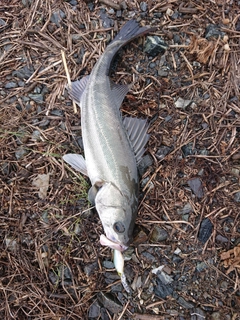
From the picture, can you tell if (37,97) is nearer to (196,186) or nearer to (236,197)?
(196,186)

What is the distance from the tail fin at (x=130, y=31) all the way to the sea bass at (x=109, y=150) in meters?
0.07

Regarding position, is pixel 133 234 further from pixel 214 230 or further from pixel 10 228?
pixel 10 228

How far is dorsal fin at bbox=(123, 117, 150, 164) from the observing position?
3.98 meters

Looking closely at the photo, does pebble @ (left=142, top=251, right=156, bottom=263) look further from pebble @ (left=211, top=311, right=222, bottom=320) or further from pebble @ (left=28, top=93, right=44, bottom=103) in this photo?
pebble @ (left=28, top=93, right=44, bottom=103)

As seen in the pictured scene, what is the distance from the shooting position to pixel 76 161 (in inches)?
→ 161

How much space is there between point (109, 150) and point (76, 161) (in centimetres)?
47

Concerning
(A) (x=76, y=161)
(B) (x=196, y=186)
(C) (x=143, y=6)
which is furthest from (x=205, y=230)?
(C) (x=143, y=6)

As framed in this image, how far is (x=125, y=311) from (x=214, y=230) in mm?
1298

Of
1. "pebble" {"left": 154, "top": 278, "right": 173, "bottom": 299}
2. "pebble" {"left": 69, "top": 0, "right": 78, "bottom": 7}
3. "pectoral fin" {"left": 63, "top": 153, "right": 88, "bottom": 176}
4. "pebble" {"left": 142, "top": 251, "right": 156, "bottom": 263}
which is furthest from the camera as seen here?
"pebble" {"left": 69, "top": 0, "right": 78, "bottom": 7}

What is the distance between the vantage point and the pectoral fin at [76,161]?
4.06 meters

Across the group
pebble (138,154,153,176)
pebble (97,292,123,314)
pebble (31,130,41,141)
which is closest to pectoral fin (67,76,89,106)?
pebble (31,130,41,141)

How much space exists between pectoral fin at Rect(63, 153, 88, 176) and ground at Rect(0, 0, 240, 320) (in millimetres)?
159

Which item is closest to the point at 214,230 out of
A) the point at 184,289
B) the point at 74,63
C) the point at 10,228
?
the point at 184,289

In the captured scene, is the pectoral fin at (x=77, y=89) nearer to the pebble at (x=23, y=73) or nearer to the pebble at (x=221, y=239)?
the pebble at (x=23, y=73)
